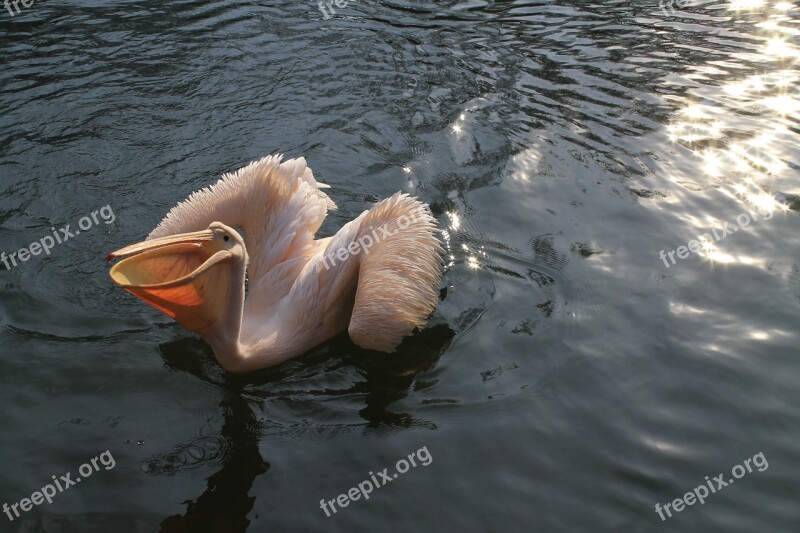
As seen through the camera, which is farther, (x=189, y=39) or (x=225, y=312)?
(x=189, y=39)

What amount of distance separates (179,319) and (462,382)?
188cm

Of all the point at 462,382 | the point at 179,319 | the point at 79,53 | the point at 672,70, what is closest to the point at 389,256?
the point at 462,382

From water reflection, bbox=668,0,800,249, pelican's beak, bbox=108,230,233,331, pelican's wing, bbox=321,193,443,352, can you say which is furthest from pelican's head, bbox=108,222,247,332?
water reflection, bbox=668,0,800,249

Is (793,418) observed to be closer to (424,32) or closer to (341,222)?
(341,222)

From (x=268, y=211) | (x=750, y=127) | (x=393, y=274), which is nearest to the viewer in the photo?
(x=393, y=274)

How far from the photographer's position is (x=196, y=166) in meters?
7.95

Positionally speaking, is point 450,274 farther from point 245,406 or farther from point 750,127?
point 750,127

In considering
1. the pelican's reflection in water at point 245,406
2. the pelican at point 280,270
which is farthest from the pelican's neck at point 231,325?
the pelican's reflection in water at point 245,406

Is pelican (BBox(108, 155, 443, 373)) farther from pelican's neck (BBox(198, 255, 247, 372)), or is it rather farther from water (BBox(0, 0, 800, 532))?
water (BBox(0, 0, 800, 532))

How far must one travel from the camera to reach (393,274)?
18.3 ft

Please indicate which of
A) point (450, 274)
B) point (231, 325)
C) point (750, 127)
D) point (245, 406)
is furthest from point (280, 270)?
point (750, 127)

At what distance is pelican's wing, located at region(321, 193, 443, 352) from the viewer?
548 centimetres

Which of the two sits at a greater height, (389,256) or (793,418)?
(389,256)

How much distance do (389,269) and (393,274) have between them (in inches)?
2.4
